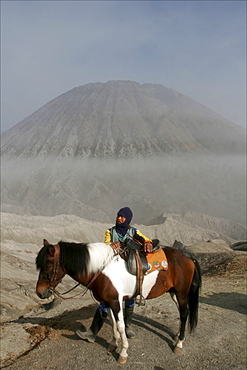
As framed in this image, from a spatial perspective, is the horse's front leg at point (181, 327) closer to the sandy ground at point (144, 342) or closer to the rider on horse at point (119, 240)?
the sandy ground at point (144, 342)

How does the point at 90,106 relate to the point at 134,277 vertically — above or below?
above

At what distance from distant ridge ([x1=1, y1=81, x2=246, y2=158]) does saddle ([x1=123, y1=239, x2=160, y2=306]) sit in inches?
3139

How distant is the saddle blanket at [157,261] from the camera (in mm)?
5136

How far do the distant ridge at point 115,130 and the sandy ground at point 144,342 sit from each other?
77.9 meters

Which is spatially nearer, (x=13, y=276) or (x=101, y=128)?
(x=13, y=276)

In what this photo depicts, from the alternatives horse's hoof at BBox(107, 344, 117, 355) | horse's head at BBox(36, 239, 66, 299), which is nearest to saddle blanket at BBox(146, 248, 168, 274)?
horse's hoof at BBox(107, 344, 117, 355)

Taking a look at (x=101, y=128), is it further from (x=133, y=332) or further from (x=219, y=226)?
(x=133, y=332)

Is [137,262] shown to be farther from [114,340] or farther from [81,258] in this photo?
[114,340]

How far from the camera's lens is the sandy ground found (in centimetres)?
480

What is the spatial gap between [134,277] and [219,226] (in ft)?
139

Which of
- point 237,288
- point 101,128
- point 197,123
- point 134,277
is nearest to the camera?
point 134,277

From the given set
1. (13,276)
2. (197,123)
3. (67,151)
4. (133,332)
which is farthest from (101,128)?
(133,332)

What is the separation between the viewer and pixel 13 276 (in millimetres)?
14453

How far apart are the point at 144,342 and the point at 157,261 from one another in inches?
60.1
